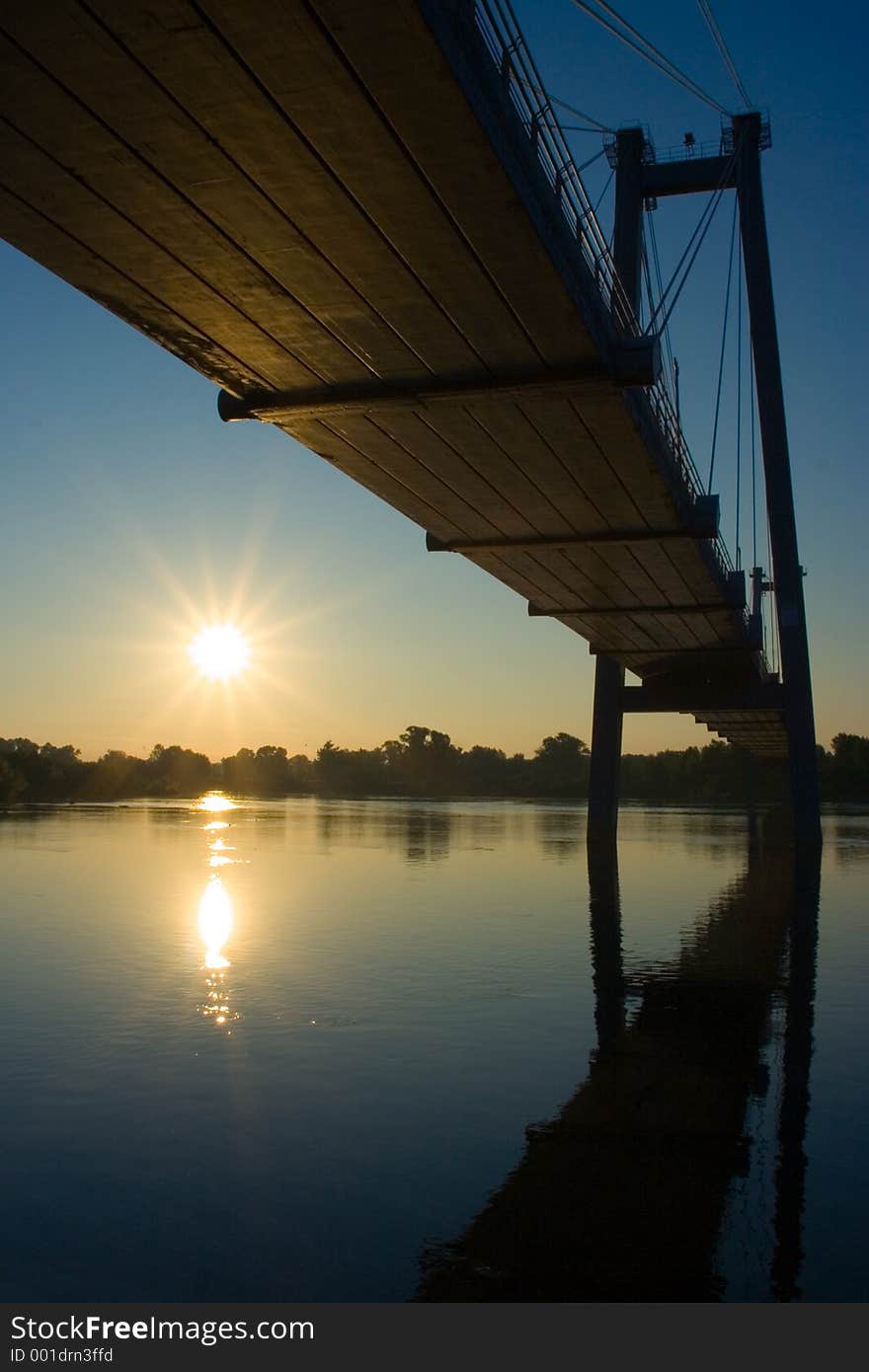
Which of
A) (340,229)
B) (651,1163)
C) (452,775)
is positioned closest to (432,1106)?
(651,1163)

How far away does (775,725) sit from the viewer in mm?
46438

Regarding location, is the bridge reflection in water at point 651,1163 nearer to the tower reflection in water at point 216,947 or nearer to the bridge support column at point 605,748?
the tower reflection in water at point 216,947

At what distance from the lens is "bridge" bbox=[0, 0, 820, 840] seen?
704 centimetres

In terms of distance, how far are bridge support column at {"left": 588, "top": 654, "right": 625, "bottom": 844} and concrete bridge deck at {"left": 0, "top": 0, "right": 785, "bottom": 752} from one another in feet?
58.9

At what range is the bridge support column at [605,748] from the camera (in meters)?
34.8

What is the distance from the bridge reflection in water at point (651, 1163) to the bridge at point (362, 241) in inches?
235

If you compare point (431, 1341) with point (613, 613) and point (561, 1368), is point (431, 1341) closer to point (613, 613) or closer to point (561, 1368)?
point (561, 1368)

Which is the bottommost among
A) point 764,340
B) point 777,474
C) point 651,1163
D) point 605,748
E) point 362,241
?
point 651,1163

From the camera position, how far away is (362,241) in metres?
9.42

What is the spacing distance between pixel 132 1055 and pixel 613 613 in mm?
21909

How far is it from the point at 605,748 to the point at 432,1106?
29042mm

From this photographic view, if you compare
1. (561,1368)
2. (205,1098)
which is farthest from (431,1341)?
(205,1098)

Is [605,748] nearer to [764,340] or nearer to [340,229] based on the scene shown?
[764,340]

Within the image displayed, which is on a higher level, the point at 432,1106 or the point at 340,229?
the point at 340,229
